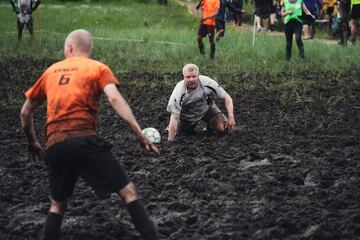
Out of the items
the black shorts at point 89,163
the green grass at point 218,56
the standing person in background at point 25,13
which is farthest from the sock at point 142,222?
the standing person in background at point 25,13

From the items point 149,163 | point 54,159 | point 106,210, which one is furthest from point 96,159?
point 149,163

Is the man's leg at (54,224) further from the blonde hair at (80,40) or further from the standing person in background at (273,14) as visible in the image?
the standing person in background at (273,14)

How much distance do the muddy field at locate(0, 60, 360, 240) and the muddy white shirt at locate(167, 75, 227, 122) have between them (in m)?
0.38

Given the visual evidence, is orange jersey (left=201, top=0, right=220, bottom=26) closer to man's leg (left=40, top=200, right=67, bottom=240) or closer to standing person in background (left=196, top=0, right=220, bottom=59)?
standing person in background (left=196, top=0, right=220, bottom=59)

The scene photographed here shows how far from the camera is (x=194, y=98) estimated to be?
9.98 metres

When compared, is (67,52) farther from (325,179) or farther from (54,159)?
(325,179)

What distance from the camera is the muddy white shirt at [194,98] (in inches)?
385

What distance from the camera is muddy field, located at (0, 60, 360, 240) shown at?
5.97m

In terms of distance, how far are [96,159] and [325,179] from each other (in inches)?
118

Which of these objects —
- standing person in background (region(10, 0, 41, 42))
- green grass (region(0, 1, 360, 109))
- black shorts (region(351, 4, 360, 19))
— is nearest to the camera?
green grass (region(0, 1, 360, 109))

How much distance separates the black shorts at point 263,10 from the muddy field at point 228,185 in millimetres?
13443

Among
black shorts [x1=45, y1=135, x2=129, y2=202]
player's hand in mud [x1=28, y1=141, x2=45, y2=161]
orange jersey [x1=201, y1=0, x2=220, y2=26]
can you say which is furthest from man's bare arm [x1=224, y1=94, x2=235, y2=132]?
orange jersey [x1=201, y1=0, x2=220, y2=26]

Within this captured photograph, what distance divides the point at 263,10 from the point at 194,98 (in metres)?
15.6

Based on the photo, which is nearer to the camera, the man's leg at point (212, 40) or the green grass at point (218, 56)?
the green grass at point (218, 56)
